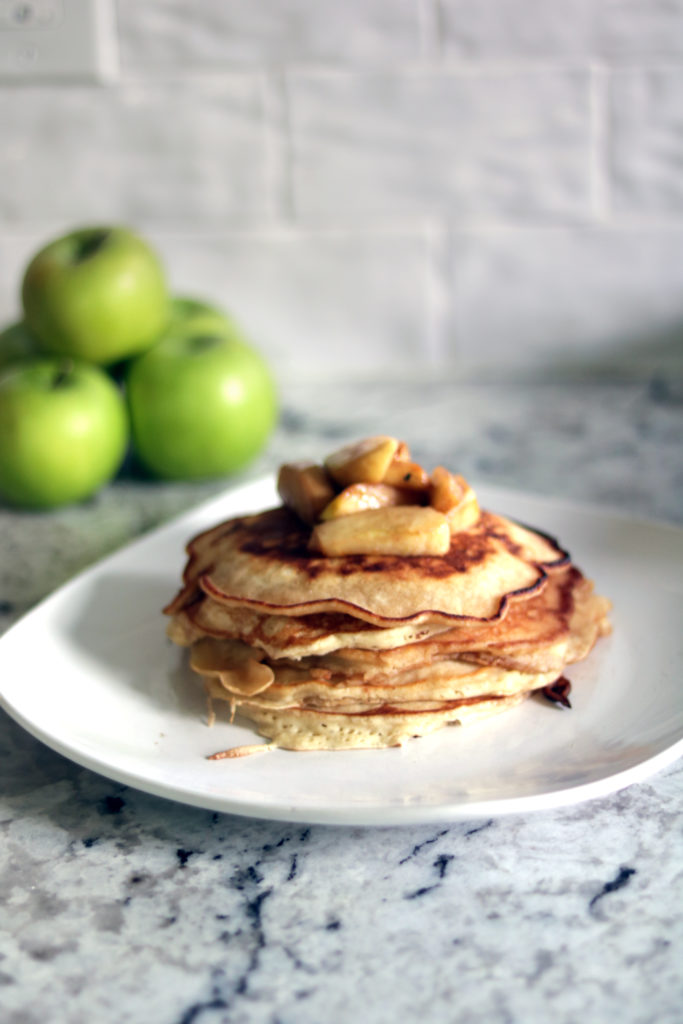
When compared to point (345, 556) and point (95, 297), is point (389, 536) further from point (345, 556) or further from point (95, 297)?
point (95, 297)

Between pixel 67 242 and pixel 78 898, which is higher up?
pixel 67 242

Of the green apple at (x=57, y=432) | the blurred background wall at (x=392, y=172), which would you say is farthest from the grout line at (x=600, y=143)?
the green apple at (x=57, y=432)

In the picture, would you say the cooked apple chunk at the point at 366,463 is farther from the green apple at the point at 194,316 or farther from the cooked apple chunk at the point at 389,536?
the green apple at the point at 194,316

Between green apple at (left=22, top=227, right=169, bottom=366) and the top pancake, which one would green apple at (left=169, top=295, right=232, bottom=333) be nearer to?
green apple at (left=22, top=227, right=169, bottom=366)

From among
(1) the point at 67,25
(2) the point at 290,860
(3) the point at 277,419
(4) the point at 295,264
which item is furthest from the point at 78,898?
(1) the point at 67,25

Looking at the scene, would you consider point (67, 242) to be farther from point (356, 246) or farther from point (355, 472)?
point (355, 472)

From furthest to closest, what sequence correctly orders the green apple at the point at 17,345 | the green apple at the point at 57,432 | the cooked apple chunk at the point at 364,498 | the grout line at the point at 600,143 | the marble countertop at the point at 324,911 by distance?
the grout line at the point at 600,143 → the green apple at the point at 17,345 → the green apple at the point at 57,432 → the cooked apple chunk at the point at 364,498 → the marble countertop at the point at 324,911
